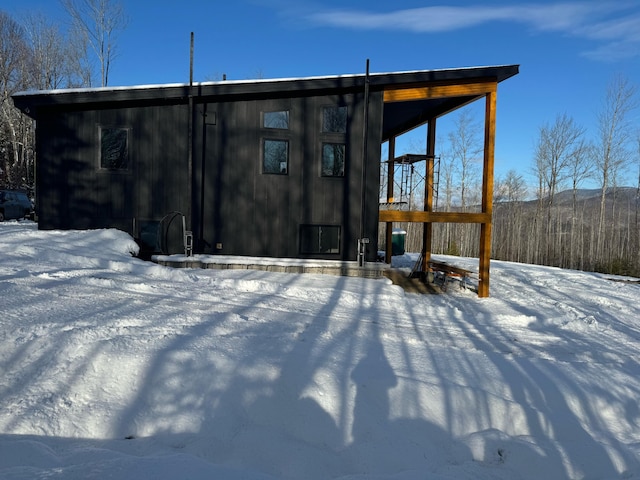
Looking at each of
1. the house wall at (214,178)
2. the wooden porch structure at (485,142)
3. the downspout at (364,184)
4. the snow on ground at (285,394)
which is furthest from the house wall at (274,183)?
the snow on ground at (285,394)

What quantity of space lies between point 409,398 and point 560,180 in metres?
28.9

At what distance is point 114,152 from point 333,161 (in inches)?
207

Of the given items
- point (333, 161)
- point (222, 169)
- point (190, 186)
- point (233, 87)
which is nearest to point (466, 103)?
point (333, 161)

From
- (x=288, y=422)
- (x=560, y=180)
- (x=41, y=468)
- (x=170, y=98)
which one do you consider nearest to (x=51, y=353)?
(x=41, y=468)

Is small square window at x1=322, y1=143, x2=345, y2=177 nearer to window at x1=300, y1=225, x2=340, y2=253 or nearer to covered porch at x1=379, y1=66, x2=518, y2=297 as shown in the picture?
window at x1=300, y1=225, x2=340, y2=253

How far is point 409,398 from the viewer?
11.4 ft

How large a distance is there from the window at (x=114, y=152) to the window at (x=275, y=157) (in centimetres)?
331

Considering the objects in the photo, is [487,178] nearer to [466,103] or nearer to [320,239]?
[466,103]

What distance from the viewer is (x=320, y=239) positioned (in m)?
10.0

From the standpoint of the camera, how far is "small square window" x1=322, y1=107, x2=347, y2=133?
987 cm

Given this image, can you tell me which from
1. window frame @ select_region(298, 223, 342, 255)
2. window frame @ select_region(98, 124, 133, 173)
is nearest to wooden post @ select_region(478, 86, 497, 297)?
window frame @ select_region(298, 223, 342, 255)

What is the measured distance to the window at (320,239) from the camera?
10.0 m

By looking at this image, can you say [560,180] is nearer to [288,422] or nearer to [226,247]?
[226,247]

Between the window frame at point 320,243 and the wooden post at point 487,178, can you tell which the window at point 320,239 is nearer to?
the window frame at point 320,243
